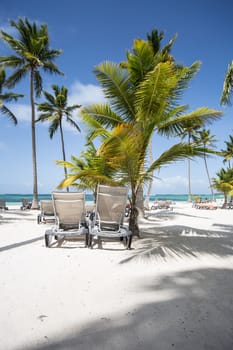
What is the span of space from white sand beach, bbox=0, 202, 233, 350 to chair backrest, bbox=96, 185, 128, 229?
1.06m

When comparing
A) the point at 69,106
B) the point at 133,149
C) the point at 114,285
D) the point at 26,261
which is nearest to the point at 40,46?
the point at 69,106

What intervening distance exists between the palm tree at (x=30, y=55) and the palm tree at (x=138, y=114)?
1276 centimetres

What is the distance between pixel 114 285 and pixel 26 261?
1.86 meters

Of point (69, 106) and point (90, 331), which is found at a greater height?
point (69, 106)

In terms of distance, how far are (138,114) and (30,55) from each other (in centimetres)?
1455

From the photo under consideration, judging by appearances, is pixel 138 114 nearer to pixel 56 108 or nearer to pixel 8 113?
pixel 8 113

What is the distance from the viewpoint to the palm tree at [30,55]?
1700cm

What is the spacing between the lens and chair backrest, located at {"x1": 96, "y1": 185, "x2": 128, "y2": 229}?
5.25 meters

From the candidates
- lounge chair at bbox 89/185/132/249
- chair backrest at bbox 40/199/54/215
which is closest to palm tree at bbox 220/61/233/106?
lounge chair at bbox 89/185/132/249

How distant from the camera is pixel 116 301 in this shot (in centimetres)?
240

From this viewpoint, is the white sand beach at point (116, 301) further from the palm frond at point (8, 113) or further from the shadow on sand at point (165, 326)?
the palm frond at point (8, 113)

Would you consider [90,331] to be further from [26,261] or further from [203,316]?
[26,261]

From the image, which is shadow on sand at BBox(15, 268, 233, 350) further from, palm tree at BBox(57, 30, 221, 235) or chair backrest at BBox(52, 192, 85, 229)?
palm tree at BBox(57, 30, 221, 235)

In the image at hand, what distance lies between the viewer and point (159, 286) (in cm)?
279
